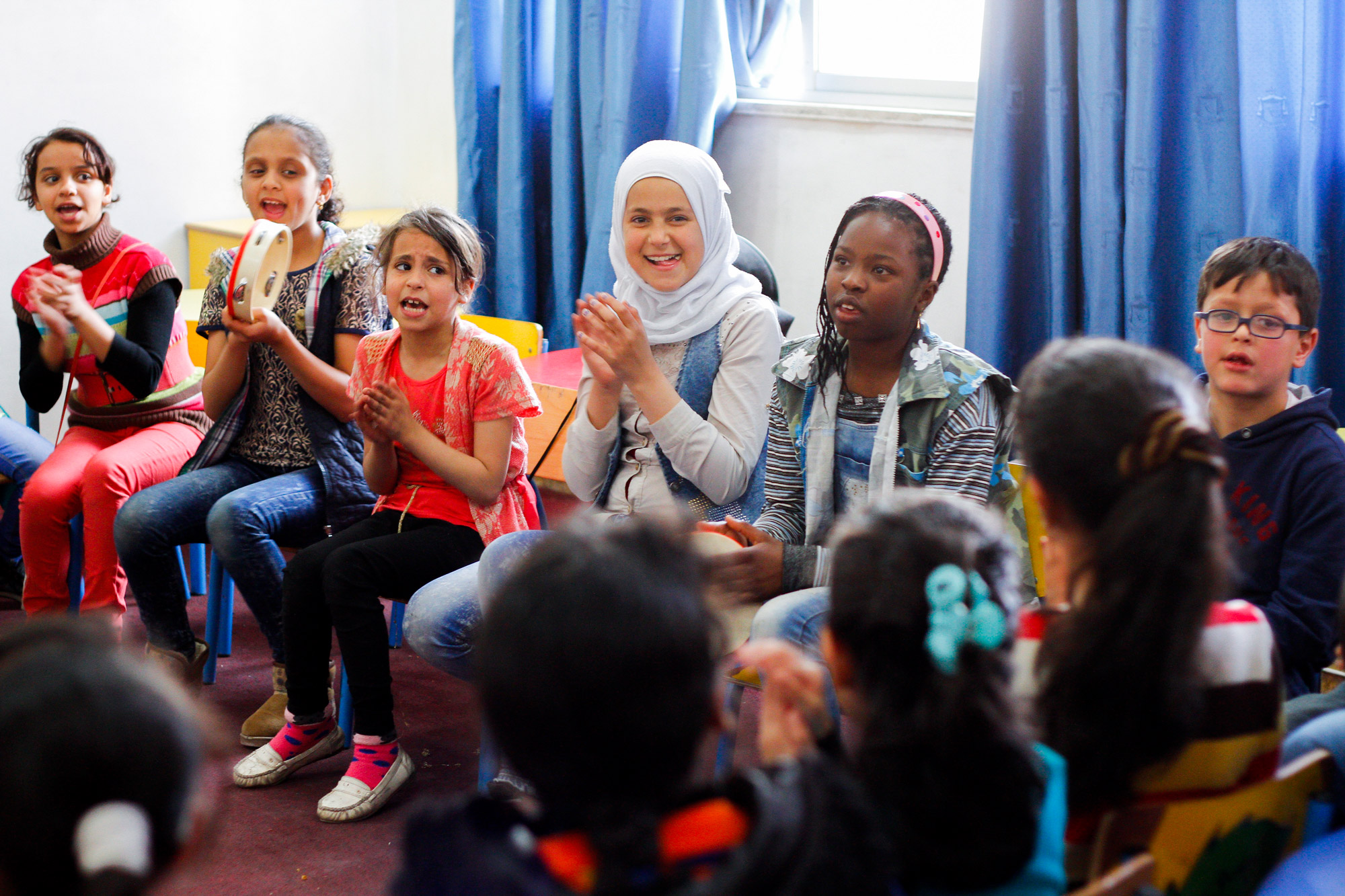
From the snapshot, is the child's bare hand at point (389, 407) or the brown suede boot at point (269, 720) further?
the brown suede boot at point (269, 720)

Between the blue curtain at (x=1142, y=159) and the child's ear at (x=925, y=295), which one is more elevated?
the blue curtain at (x=1142, y=159)

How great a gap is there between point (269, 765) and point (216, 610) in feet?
1.72

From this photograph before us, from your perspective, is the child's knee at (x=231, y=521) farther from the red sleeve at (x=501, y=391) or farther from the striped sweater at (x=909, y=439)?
the striped sweater at (x=909, y=439)

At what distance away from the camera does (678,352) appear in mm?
1863

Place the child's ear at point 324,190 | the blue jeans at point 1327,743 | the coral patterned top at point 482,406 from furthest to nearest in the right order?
the child's ear at point 324,190 → the coral patterned top at point 482,406 → the blue jeans at point 1327,743

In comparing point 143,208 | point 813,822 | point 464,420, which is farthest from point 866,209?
point 143,208

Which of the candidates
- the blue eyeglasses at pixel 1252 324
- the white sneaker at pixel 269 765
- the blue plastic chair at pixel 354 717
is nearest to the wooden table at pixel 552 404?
the blue plastic chair at pixel 354 717

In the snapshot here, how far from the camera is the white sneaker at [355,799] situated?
1787 millimetres

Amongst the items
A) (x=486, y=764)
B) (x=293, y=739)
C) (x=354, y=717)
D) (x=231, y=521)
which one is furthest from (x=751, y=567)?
(x=231, y=521)

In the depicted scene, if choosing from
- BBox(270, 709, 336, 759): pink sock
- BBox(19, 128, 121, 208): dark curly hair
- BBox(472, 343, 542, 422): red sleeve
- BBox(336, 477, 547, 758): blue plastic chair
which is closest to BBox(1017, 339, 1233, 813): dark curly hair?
BBox(336, 477, 547, 758): blue plastic chair

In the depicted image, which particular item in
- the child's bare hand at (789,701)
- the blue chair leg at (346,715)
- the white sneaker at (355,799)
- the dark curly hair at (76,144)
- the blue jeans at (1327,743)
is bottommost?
the white sneaker at (355,799)

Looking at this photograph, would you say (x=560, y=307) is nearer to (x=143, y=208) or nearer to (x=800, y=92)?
(x=800, y=92)

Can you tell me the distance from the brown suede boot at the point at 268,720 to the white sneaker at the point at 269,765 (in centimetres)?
10

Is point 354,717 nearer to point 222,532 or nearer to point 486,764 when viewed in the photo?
point 486,764
